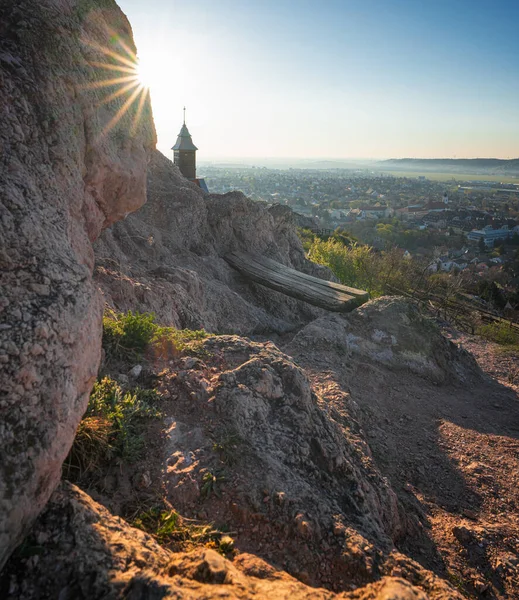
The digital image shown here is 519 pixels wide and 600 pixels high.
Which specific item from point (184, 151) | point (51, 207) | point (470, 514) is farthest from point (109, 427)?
point (184, 151)

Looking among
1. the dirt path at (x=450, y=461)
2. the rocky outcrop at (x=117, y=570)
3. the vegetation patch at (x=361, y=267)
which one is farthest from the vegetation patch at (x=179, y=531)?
the vegetation patch at (x=361, y=267)

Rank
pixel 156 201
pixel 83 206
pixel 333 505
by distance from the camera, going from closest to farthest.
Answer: pixel 333 505
pixel 83 206
pixel 156 201

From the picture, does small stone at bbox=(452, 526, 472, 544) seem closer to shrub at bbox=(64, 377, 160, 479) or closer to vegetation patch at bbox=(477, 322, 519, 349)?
shrub at bbox=(64, 377, 160, 479)

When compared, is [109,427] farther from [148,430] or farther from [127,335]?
[127,335]

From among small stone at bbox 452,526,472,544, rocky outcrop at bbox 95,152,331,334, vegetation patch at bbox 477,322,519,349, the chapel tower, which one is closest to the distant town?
the chapel tower

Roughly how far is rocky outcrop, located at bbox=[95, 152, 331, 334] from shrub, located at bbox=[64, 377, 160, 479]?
2.92 metres

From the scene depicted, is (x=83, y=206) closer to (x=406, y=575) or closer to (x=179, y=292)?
(x=179, y=292)

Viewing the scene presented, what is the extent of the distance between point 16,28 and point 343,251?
1944cm

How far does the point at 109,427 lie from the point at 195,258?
28.7 ft

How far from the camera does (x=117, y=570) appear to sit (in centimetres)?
235

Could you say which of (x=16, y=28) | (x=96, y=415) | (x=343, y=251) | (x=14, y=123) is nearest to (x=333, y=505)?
(x=96, y=415)

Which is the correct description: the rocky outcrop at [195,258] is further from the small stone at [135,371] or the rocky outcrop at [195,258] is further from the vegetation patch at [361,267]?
the vegetation patch at [361,267]

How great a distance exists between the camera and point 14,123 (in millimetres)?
4008

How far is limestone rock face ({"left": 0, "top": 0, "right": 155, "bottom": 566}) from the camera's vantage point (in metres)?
2.62
